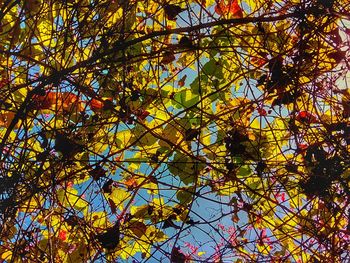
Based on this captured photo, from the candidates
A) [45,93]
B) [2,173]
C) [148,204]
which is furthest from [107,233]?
[45,93]

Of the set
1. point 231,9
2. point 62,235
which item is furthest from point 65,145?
point 231,9

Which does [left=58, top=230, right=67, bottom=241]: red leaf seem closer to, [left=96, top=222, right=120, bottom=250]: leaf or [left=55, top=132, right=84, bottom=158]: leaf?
[left=96, top=222, right=120, bottom=250]: leaf

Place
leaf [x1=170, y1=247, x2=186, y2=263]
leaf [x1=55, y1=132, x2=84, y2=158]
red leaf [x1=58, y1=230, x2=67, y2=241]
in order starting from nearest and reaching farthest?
leaf [x1=55, y1=132, x2=84, y2=158]
leaf [x1=170, y1=247, x2=186, y2=263]
red leaf [x1=58, y1=230, x2=67, y2=241]

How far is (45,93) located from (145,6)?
454 millimetres

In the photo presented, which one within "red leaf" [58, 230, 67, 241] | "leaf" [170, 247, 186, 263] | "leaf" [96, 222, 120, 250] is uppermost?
"red leaf" [58, 230, 67, 241]

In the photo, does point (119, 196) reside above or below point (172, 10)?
below

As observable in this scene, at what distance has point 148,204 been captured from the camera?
1927 mm

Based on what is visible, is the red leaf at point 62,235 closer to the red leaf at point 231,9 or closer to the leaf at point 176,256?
the leaf at point 176,256

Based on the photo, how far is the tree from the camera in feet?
5.49

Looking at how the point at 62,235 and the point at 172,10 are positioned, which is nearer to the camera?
the point at 172,10

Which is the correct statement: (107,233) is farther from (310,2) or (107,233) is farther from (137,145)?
(310,2)

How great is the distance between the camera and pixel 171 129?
189 centimetres

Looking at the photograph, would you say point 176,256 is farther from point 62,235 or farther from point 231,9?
point 231,9

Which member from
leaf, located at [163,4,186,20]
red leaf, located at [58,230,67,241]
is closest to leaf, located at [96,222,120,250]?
red leaf, located at [58,230,67,241]
